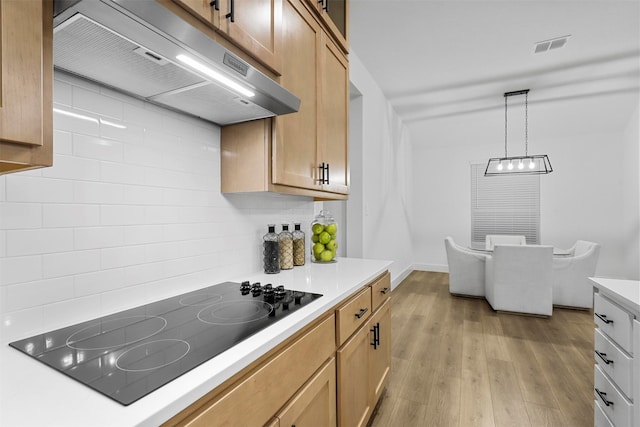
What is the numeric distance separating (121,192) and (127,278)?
31 cm

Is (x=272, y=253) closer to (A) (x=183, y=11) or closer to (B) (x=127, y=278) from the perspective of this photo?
(B) (x=127, y=278)

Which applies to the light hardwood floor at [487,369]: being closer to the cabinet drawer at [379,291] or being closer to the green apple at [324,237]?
the cabinet drawer at [379,291]

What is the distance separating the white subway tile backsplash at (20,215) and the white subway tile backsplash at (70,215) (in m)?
0.02

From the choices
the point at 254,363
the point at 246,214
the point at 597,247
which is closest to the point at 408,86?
the point at 597,247

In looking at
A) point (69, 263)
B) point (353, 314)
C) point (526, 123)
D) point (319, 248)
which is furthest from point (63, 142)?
point (526, 123)

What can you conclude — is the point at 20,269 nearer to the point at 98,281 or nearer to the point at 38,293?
the point at 38,293

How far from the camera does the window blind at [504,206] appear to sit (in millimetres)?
5961

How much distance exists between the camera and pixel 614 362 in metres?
1.34

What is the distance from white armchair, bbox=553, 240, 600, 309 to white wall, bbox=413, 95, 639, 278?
1530 mm

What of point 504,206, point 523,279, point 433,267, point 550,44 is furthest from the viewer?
point 433,267

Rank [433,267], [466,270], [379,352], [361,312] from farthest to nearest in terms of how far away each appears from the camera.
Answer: [433,267]
[466,270]
[379,352]
[361,312]

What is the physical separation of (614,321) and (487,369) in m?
1.31

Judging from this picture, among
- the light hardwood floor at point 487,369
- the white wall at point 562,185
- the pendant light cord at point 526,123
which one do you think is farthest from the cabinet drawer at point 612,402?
the white wall at point 562,185

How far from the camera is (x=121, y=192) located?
113 cm
